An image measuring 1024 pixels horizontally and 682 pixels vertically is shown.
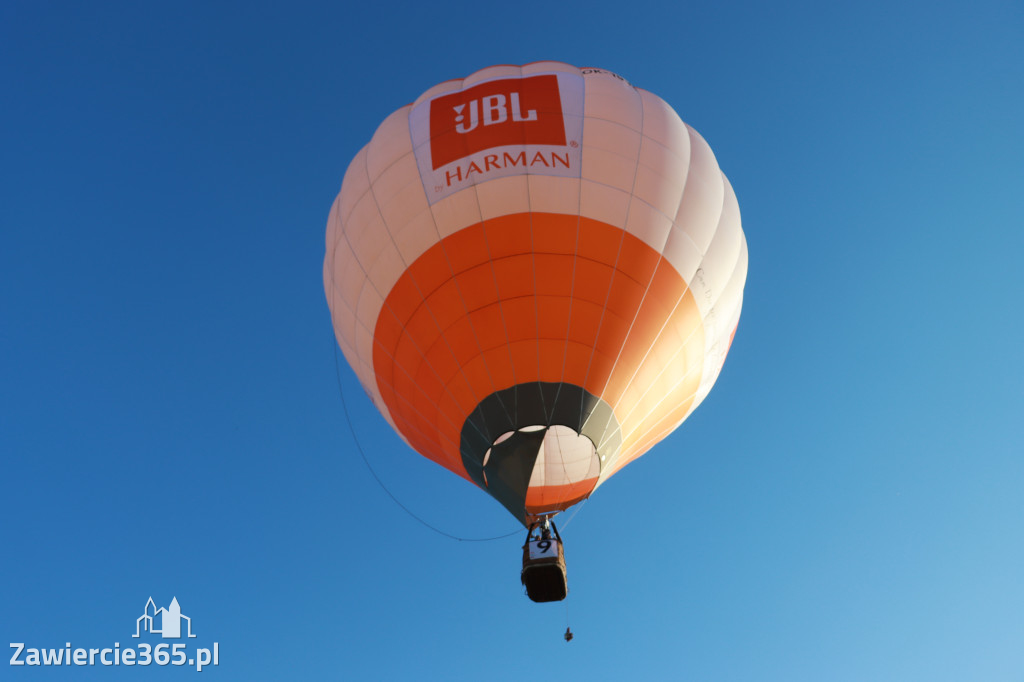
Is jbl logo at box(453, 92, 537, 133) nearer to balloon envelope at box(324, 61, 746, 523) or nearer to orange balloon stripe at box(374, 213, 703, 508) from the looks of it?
balloon envelope at box(324, 61, 746, 523)

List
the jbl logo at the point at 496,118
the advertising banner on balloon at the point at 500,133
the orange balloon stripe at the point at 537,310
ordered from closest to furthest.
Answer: the orange balloon stripe at the point at 537,310, the advertising banner on balloon at the point at 500,133, the jbl logo at the point at 496,118

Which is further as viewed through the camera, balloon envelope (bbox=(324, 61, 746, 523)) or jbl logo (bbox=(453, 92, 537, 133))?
jbl logo (bbox=(453, 92, 537, 133))

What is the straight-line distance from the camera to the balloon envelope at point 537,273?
274 inches

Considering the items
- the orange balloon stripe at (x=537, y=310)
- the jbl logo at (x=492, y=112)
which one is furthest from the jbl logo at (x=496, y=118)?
the orange balloon stripe at (x=537, y=310)

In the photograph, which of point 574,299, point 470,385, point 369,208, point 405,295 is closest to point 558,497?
point 470,385

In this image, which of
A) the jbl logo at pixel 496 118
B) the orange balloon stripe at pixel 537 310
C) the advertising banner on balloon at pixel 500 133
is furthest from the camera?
the jbl logo at pixel 496 118

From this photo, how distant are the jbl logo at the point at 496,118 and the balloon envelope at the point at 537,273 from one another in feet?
0.07

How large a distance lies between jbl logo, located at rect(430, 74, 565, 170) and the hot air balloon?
2 centimetres

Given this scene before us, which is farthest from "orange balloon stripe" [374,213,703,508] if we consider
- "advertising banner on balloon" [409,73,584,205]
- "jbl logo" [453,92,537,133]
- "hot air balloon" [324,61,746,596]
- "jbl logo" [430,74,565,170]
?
"jbl logo" [453,92,537,133]

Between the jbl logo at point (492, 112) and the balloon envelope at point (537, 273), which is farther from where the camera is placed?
the jbl logo at point (492, 112)

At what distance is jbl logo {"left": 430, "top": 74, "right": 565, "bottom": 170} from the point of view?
7277 millimetres

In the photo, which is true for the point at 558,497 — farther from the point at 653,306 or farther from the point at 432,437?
the point at 653,306

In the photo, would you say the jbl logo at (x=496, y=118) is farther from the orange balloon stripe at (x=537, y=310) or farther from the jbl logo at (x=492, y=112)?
the orange balloon stripe at (x=537, y=310)

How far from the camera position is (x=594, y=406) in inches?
275
